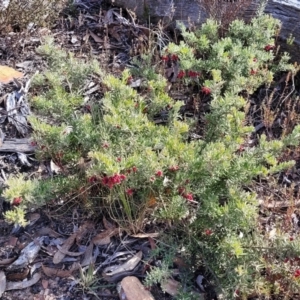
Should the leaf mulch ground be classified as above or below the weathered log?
below

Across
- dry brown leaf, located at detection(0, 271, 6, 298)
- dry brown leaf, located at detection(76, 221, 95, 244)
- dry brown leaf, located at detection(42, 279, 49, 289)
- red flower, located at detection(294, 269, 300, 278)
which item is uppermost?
red flower, located at detection(294, 269, 300, 278)

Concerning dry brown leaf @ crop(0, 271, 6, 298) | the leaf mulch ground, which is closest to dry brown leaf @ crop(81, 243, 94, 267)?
the leaf mulch ground

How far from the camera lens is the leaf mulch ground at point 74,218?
2.41m

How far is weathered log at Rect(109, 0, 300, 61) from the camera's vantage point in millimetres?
3514

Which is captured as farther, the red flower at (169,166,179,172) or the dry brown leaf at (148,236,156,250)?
the dry brown leaf at (148,236,156,250)

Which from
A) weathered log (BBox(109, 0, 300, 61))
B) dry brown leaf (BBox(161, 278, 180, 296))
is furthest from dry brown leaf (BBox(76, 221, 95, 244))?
weathered log (BBox(109, 0, 300, 61))

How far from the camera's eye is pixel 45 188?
88.2 inches

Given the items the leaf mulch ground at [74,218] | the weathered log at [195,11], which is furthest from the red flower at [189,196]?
the weathered log at [195,11]

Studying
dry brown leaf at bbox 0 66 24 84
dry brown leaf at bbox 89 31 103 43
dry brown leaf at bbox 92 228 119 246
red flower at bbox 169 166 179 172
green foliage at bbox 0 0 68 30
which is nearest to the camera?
red flower at bbox 169 166 179 172

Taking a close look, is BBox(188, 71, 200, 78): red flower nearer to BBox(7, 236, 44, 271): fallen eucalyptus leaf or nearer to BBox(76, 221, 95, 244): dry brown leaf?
BBox(76, 221, 95, 244): dry brown leaf

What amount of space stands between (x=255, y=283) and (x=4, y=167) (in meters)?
1.60

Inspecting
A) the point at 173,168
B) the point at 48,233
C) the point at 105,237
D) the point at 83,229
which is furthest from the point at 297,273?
the point at 48,233

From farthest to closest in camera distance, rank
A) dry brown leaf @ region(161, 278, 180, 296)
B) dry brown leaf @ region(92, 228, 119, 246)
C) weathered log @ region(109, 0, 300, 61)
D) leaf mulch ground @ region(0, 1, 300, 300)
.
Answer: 1. weathered log @ region(109, 0, 300, 61)
2. dry brown leaf @ region(92, 228, 119, 246)
3. leaf mulch ground @ region(0, 1, 300, 300)
4. dry brown leaf @ region(161, 278, 180, 296)

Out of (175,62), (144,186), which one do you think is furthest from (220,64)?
(144,186)
